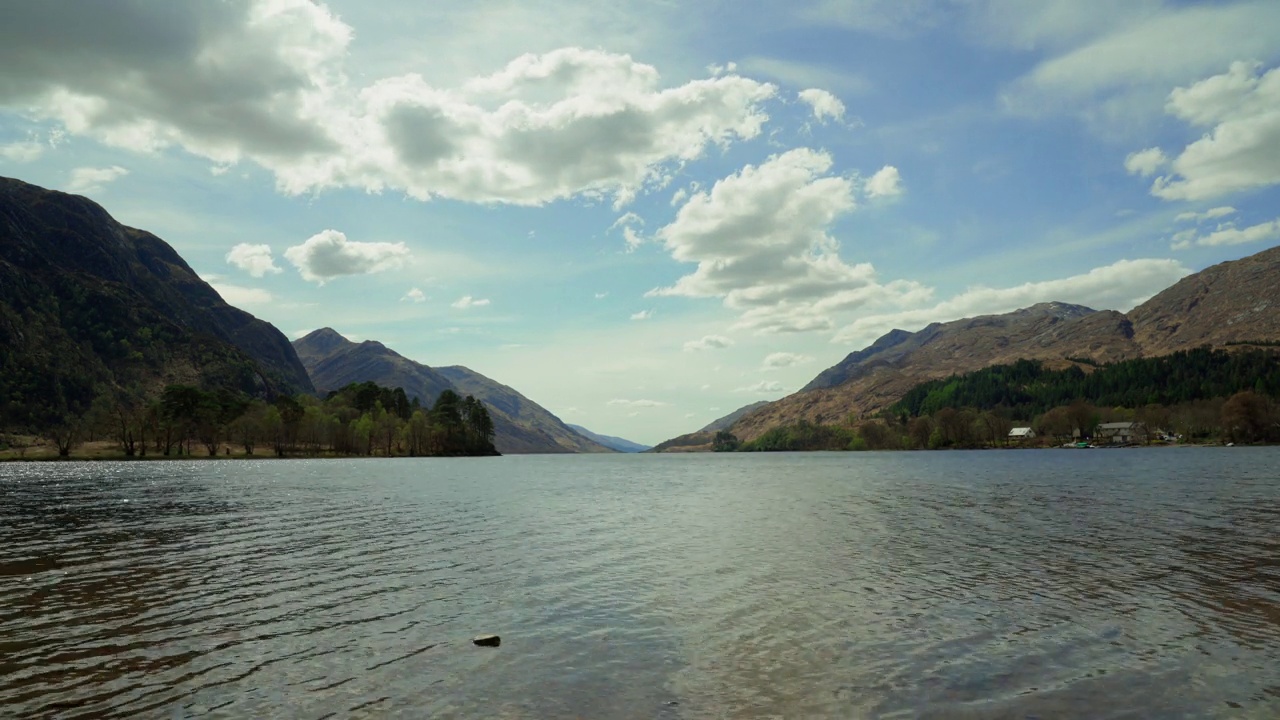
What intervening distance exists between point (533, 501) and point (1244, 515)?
70698 mm

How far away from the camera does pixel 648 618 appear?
1050 inches

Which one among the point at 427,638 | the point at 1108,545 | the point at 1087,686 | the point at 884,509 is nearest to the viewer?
the point at 1087,686

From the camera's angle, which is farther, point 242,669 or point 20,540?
point 20,540

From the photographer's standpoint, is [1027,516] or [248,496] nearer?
[1027,516]

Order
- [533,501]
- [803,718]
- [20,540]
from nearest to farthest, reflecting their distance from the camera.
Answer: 1. [803,718]
2. [20,540]
3. [533,501]

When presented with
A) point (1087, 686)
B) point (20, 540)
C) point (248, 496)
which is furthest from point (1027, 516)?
point (248, 496)

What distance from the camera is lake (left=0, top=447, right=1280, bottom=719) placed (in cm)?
1794

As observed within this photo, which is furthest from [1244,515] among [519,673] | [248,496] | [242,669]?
[248,496]

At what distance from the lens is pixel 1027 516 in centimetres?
6044

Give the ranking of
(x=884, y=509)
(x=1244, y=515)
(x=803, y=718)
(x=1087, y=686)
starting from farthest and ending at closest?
1. (x=884, y=509)
2. (x=1244, y=515)
3. (x=1087, y=686)
4. (x=803, y=718)

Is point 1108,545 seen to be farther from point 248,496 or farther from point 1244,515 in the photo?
point 248,496

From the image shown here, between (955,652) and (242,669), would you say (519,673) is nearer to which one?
(242,669)

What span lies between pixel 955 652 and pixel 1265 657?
353 inches

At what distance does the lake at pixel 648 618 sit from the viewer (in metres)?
17.9
